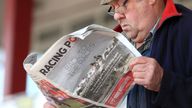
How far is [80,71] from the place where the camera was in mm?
1334

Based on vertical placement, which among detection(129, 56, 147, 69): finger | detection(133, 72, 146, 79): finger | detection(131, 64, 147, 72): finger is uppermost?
detection(129, 56, 147, 69): finger

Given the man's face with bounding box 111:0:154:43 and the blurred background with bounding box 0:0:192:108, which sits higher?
the man's face with bounding box 111:0:154:43

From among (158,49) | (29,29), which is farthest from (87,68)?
(29,29)

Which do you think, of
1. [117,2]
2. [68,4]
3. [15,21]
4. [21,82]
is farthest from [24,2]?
[117,2]

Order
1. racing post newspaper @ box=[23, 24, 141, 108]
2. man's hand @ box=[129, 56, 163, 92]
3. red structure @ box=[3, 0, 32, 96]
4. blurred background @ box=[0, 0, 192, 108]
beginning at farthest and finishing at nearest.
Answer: red structure @ box=[3, 0, 32, 96], blurred background @ box=[0, 0, 192, 108], racing post newspaper @ box=[23, 24, 141, 108], man's hand @ box=[129, 56, 163, 92]

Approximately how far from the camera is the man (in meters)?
1.21

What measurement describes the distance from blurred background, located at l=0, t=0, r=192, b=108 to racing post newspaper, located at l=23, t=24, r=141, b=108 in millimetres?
1217

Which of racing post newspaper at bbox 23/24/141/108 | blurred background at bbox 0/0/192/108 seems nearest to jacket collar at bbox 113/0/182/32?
racing post newspaper at bbox 23/24/141/108

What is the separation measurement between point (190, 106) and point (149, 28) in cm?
25

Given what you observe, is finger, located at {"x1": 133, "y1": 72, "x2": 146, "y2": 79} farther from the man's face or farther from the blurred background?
the blurred background

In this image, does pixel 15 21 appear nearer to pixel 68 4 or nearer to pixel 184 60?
pixel 68 4

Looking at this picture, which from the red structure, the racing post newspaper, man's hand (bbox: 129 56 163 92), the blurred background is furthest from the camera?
the red structure

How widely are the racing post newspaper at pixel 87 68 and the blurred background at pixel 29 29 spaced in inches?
47.9

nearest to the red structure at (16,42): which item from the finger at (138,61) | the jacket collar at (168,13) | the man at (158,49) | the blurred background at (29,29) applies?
the blurred background at (29,29)
